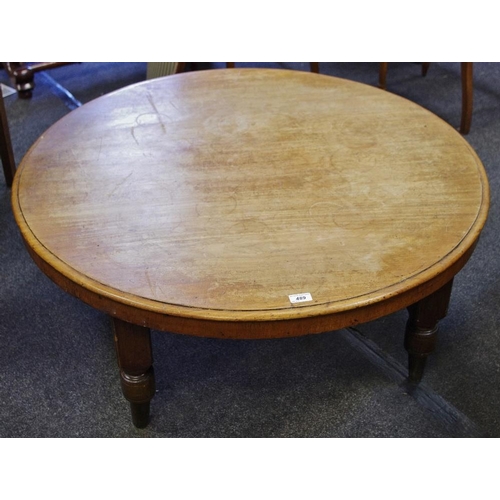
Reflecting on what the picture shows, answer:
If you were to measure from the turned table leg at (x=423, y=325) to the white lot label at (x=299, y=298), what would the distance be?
0.35 metres

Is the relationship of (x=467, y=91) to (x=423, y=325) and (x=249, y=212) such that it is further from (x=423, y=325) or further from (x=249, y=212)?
(x=249, y=212)

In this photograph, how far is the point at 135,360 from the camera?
1286mm

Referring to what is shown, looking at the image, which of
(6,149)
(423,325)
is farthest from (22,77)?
(423,325)

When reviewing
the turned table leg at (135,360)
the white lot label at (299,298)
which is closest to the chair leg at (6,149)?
the turned table leg at (135,360)

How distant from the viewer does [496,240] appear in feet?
6.59

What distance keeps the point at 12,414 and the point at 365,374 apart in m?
0.82

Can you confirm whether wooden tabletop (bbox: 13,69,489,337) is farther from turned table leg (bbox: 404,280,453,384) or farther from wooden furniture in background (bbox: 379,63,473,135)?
wooden furniture in background (bbox: 379,63,473,135)

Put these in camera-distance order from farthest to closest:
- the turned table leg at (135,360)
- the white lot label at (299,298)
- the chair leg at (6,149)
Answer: the chair leg at (6,149)
the turned table leg at (135,360)
the white lot label at (299,298)

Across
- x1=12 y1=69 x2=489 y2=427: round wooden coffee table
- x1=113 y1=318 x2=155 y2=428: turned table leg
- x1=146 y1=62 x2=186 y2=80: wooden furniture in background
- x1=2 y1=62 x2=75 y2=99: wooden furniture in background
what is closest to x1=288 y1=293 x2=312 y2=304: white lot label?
x1=12 y1=69 x2=489 y2=427: round wooden coffee table

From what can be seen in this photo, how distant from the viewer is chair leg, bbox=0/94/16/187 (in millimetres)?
2205

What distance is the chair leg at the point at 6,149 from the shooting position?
2.21m

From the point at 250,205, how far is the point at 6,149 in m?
1.24

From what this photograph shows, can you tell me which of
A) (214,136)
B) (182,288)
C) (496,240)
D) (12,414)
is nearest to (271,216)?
(182,288)

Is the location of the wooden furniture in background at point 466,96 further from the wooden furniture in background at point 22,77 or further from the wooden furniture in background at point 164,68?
the wooden furniture in background at point 22,77
